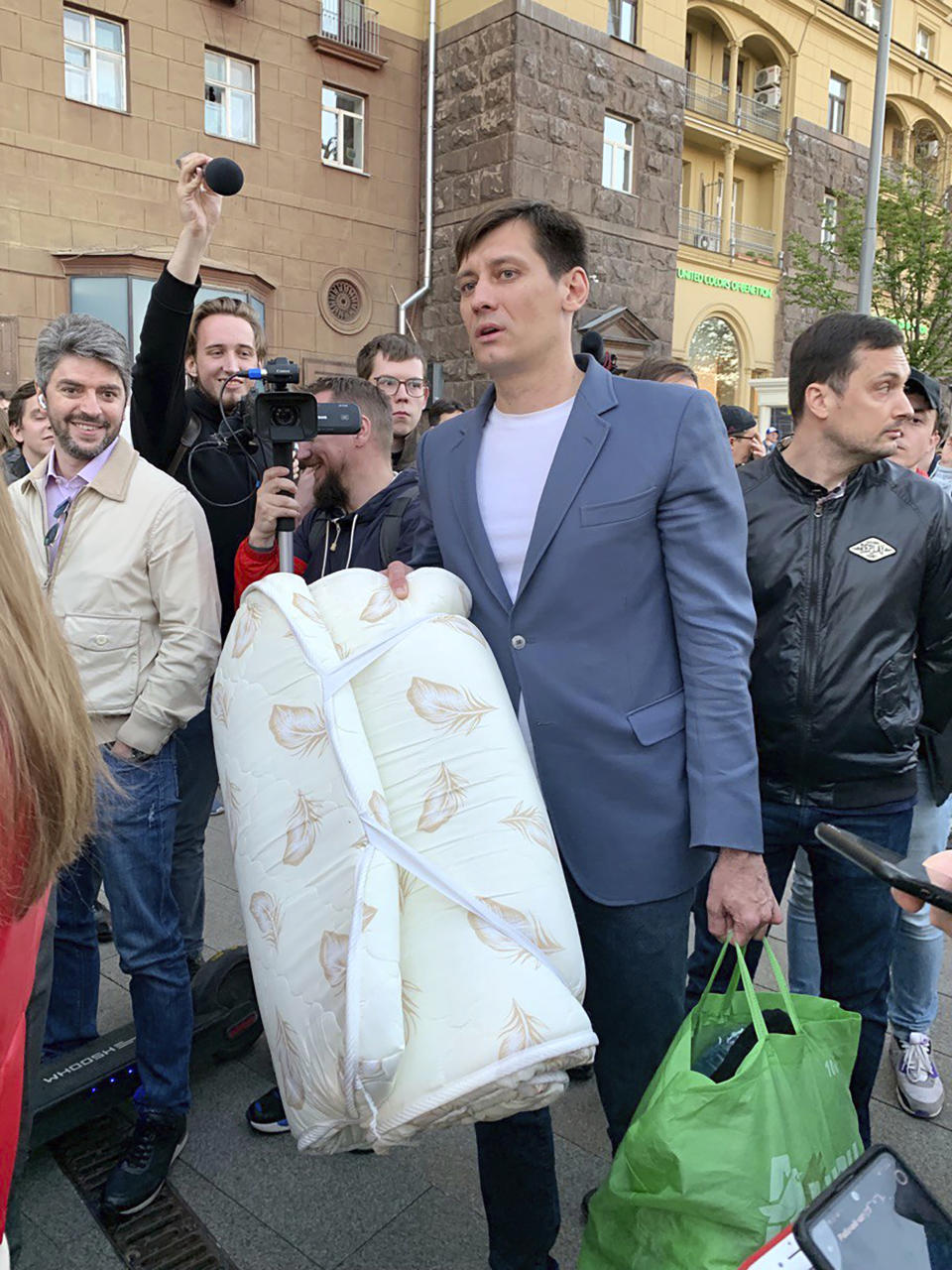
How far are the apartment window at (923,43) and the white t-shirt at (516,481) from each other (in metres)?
28.5

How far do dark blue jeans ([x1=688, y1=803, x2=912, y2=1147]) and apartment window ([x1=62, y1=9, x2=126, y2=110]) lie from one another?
13.3 meters

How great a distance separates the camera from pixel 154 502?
93.7 inches

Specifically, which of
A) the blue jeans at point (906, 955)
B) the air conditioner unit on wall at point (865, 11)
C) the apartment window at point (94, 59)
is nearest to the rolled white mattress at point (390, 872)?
the blue jeans at point (906, 955)

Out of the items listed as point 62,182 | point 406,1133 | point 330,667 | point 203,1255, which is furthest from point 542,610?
point 62,182

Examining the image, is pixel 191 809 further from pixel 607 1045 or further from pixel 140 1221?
pixel 607 1045

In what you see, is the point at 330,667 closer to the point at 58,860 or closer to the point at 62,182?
the point at 58,860

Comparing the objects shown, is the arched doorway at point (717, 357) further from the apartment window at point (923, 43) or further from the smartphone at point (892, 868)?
the smartphone at point (892, 868)

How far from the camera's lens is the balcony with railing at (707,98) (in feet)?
64.6

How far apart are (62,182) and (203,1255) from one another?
42.3 feet

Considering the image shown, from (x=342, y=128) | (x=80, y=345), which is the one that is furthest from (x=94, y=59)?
(x=80, y=345)

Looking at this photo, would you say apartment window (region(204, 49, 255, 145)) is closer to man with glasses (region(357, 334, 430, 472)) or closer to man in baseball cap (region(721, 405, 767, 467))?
man in baseball cap (region(721, 405, 767, 467))

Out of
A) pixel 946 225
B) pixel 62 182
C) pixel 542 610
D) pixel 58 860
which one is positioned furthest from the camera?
pixel 946 225

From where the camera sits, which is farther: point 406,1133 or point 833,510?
point 833,510

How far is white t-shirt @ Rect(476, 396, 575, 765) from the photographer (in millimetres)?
1846
